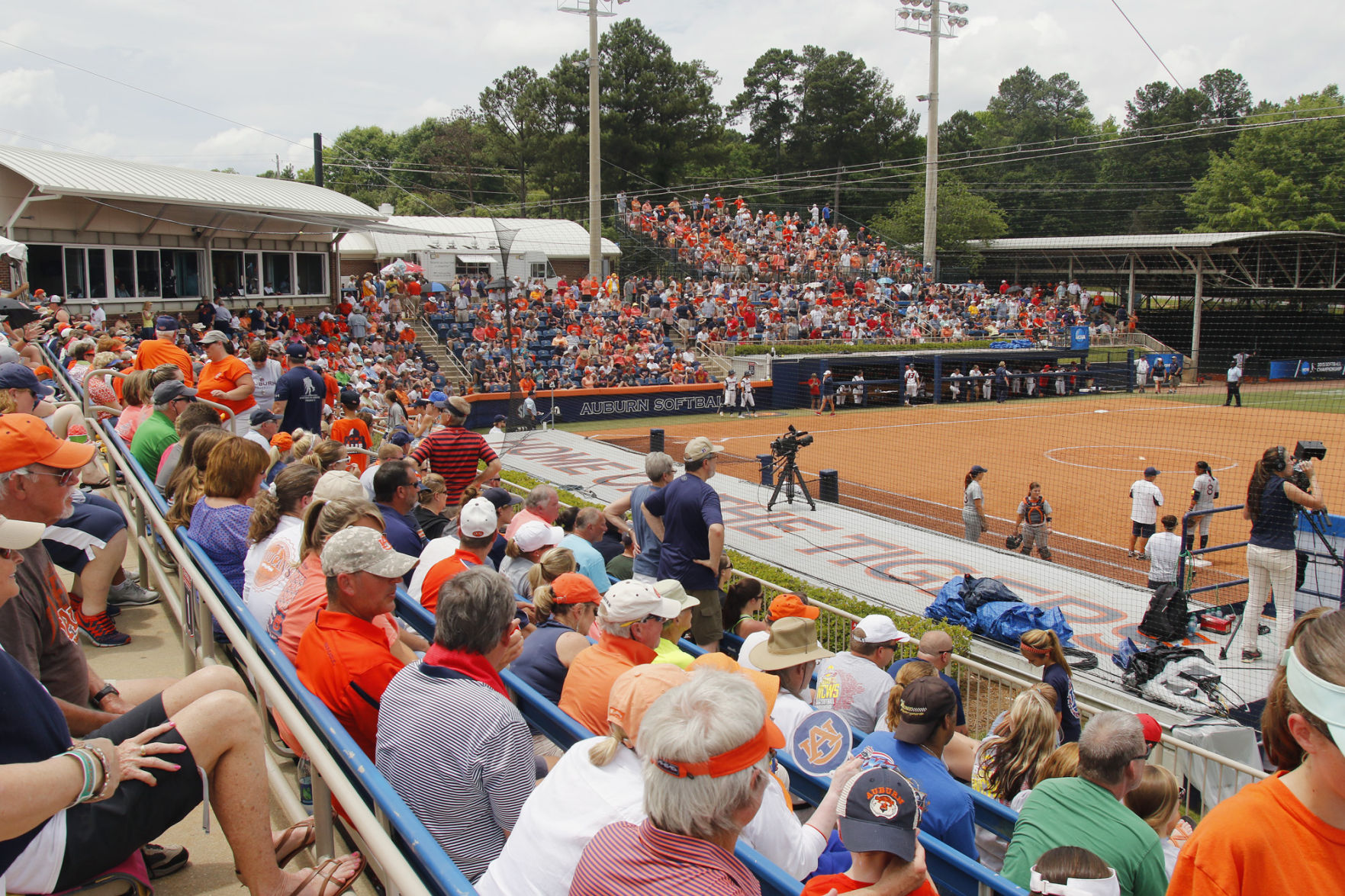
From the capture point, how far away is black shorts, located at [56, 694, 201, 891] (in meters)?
2.24

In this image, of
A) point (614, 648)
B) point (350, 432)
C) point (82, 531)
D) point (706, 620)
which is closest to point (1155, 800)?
point (614, 648)

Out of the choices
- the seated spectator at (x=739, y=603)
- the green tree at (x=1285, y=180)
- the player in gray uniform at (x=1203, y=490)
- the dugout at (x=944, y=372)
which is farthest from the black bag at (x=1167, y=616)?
the green tree at (x=1285, y=180)

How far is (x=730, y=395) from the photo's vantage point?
94.9ft

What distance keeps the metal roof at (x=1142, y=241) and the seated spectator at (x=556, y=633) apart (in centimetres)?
3477

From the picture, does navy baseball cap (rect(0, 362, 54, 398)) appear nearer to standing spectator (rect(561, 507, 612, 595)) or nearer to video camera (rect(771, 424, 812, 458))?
standing spectator (rect(561, 507, 612, 595))

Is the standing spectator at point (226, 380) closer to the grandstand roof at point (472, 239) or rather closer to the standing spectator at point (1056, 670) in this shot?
the standing spectator at point (1056, 670)

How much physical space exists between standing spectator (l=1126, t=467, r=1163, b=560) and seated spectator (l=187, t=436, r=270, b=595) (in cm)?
1217

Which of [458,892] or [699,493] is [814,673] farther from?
[458,892]

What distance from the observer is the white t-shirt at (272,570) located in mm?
4090

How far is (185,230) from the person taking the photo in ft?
73.8

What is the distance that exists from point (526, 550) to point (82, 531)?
7.76 ft

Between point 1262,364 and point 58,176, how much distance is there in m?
43.6

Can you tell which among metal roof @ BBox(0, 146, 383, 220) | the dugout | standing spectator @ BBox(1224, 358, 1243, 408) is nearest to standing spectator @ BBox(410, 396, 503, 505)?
metal roof @ BBox(0, 146, 383, 220)

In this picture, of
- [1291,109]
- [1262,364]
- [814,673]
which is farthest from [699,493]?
[1291,109]
